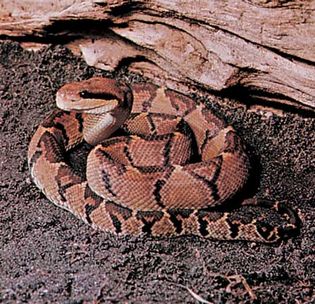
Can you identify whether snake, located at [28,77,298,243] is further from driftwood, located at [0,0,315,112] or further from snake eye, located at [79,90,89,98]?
driftwood, located at [0,0,315,112]

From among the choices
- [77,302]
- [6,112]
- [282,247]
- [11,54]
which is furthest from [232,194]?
[11,54]

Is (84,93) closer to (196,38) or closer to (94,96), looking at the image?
(94,96)

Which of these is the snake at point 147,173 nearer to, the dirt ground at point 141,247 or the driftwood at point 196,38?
the dirt ground at point 141,247

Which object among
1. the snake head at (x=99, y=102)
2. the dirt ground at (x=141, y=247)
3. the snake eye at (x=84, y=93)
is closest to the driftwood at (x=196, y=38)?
the dirt ground at (x=141, y=247)

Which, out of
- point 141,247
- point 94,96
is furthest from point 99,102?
point 141,247

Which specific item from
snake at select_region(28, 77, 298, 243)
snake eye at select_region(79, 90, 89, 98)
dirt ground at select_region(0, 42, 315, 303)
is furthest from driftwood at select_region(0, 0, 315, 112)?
snake eye at select_region(79, 90, 89, 98)

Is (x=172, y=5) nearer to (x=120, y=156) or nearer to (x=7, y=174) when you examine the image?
(x=120, y=156)

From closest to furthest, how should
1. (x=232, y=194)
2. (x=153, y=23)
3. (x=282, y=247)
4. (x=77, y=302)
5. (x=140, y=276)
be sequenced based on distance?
1. (x=77, y=302)
2. (x=140, y=276)
3. (x=282, y=247)
4. (x=232, y=194)
5. (x=153, y=23)

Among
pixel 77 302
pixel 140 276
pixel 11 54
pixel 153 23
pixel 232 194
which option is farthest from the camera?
pixel 11 54
